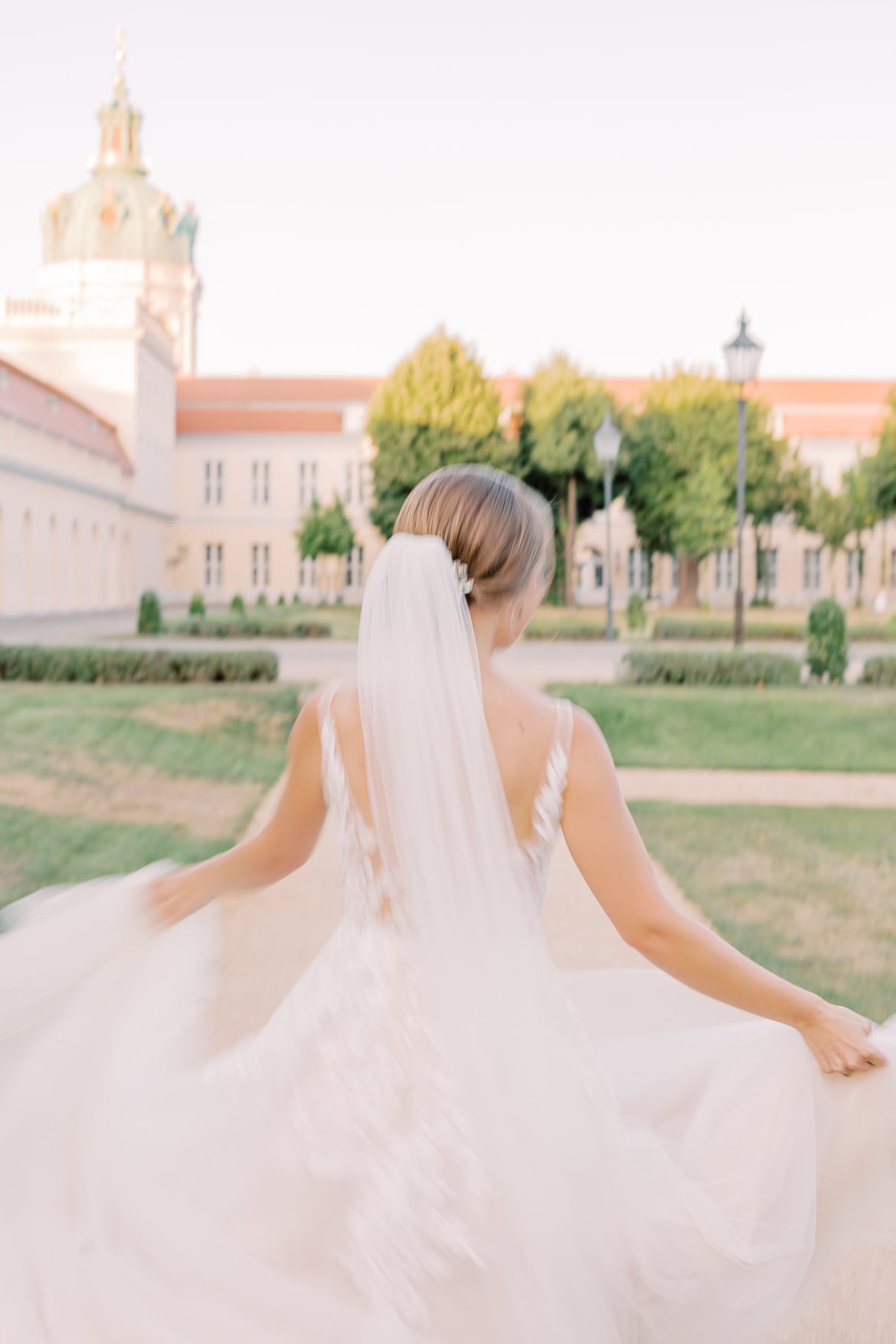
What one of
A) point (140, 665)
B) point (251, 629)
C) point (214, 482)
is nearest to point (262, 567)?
point (214, 482)

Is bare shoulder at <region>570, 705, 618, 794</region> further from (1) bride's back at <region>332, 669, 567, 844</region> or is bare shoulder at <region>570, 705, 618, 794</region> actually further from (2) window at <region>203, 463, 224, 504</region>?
(2) window at <region>203, 463, 224, 504</region>

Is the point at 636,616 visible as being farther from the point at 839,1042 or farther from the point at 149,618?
the point at 839,1042

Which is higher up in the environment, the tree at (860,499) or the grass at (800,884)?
the tree at (860,499)

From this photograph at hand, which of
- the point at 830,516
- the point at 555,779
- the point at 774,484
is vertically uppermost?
the point at 774,484

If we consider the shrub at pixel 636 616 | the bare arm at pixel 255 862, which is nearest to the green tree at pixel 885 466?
the shrub at pixel 636 616

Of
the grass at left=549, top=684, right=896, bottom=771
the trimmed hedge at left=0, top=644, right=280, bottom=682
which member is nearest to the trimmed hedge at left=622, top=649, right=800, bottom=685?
the grass at left=549, top=684, right=896, bottom=771

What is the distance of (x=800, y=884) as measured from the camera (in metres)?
6.55

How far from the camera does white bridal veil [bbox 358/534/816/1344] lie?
5.74 feet

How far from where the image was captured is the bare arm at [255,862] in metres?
2.11

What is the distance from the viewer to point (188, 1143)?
191cm

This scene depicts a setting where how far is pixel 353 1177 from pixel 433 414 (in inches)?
1675

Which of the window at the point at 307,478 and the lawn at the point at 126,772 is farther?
the window at the point at 307,478

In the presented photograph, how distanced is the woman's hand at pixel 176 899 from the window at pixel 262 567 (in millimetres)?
60957

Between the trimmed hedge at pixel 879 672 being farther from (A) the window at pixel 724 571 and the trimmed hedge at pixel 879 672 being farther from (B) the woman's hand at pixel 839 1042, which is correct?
(A) the window at pixel 724 571
